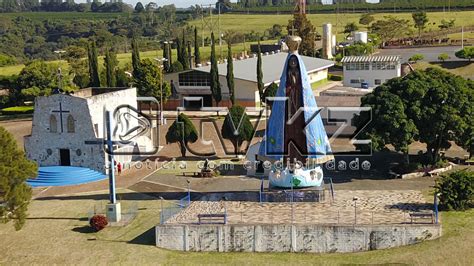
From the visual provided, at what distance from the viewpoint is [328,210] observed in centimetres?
3000

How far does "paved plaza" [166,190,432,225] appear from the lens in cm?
2841

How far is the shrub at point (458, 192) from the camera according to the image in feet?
98.9

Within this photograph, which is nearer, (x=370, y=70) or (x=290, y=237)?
(x=290, y=237)

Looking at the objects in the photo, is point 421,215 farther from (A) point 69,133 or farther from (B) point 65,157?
(B) point 65,157

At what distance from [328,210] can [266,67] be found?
41127 millimetres

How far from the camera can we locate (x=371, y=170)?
39281 millimetres

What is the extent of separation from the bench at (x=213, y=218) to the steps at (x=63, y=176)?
43.9 feet

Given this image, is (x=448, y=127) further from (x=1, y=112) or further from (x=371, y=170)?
(x=1, y=112)

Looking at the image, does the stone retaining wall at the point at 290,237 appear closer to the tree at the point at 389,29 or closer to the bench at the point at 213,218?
the bench at the point at 213,218

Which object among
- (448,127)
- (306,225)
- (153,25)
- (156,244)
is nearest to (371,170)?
(448,127)

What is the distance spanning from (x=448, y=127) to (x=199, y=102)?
32.3m

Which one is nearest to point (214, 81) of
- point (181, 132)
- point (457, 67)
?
point (181, 132)

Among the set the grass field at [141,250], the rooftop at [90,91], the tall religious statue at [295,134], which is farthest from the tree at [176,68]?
the grass field at [141,250]

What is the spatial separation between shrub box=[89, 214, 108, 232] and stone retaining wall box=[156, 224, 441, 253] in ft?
11.7
